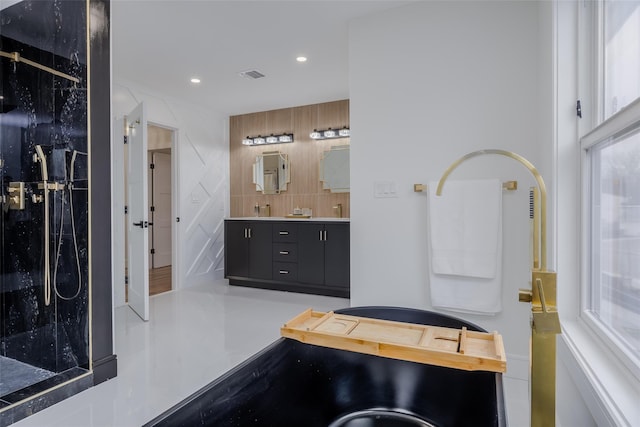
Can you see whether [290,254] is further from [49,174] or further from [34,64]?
[34,64]

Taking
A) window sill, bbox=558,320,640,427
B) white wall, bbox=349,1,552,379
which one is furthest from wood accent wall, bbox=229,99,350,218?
window sill, bbox=558,320,640,427


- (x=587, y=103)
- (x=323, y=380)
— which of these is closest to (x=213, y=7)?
(x=587, y=103)

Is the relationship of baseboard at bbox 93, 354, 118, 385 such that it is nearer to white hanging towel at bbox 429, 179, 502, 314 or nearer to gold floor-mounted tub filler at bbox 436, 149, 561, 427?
white hanging towel at bbox 429, 179, 502, 314

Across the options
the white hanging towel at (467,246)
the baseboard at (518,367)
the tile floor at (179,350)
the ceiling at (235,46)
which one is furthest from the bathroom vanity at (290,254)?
the baseboard at (518,367)

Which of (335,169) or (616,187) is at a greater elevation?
(335,169)

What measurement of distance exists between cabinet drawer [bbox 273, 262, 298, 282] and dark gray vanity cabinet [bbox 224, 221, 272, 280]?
0.09 m

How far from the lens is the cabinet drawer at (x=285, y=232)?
15.4 ft

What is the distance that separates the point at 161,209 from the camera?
6.92 meters

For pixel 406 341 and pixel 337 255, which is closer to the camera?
pixel 406 341

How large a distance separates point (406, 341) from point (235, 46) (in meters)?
3.22

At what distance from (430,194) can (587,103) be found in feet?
3.46

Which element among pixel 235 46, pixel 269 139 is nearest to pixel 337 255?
pixel 269 139

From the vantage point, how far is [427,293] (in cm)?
266

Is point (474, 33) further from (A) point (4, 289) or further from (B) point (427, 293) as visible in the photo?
(A) point (4, 289)
